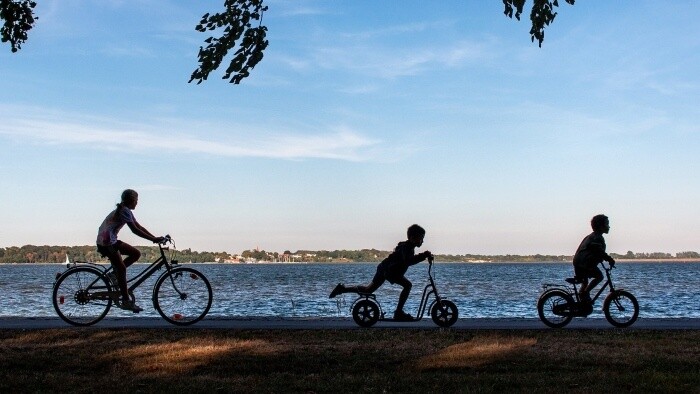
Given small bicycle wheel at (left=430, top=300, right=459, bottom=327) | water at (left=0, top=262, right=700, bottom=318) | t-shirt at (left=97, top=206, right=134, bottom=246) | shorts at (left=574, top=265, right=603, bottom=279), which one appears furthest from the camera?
water at (left=0, top=262, right=700, bottom=318)

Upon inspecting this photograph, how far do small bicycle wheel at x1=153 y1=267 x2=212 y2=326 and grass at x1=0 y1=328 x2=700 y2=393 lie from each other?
109 centimetres

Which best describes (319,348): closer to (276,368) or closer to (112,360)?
(276,368)

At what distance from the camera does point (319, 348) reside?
925cm

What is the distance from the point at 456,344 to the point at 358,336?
4.57 ft

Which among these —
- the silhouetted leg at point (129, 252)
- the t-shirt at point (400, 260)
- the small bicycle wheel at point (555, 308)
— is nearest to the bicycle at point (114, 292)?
the silhouetted leg at point (129, 252)

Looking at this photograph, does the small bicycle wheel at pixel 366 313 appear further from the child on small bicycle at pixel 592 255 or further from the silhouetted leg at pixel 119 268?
the silhouetted leg at pixel 119 268

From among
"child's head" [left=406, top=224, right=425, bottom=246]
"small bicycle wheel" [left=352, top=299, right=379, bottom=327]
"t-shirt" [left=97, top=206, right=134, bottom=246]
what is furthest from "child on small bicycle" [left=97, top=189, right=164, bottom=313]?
"child's head" [left=406, top=224, right=425, bottom=246]

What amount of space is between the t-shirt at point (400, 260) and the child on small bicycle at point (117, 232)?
3.50m

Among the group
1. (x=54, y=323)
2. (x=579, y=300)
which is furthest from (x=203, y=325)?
(x=579, y=300)

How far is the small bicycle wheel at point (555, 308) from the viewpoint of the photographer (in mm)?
12352

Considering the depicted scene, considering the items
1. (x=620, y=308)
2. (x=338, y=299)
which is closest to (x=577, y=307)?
(x=620, y=308)

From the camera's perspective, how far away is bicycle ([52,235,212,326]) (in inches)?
455

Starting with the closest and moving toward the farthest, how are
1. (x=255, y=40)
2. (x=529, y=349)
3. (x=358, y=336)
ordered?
(x=255, y=40)
(x=529, y=349)
(x=358, y=336)

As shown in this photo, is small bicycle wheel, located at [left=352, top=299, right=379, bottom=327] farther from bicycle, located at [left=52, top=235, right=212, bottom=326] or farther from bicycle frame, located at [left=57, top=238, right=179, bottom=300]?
bicycle frame, located at [left=57, top=238, right=179, bottom=300]
